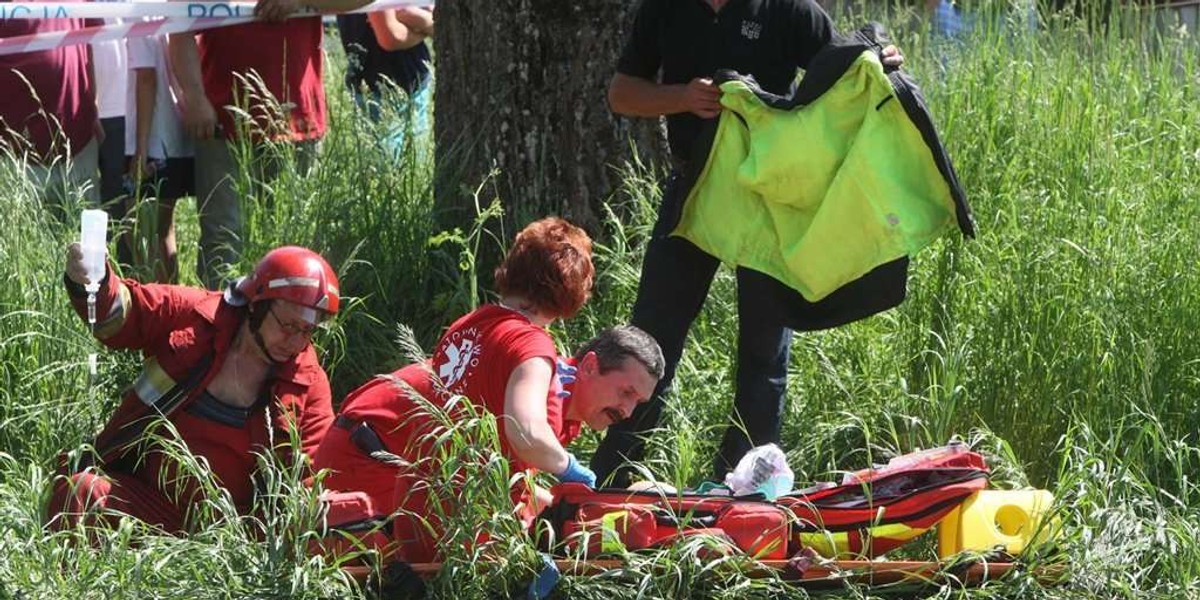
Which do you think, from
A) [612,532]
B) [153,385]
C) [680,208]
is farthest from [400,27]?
[612,532]

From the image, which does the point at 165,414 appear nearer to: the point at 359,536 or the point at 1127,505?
the point at 359,536

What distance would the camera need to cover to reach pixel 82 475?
16.3 feet

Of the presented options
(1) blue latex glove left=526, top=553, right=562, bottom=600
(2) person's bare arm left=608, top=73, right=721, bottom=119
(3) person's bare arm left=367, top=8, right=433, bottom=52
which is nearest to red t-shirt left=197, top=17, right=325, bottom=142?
(3) person's bare arm left=367, top=8, right=433, bottom=52

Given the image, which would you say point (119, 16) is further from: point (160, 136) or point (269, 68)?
point (269, 68)

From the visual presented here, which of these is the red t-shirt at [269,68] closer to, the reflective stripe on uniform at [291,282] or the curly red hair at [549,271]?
the reflective stripe on uniform at [291,282]

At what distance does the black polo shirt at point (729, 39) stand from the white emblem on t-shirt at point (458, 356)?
117 cm

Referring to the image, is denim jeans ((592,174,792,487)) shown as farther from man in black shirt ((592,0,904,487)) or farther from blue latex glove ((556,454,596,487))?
blue latex glove ((556,454,596,487))

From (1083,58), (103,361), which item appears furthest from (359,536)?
(1083,58)

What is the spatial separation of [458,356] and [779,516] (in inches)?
35.7

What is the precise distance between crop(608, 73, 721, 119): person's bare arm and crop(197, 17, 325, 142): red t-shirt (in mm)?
1725

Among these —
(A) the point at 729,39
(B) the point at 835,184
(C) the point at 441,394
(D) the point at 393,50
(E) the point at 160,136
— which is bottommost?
(C) the point at 441,394

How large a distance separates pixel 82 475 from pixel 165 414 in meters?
0.27

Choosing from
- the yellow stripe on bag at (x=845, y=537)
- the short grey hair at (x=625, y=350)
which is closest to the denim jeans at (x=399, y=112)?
the short grey hair at (x=625, y=350)

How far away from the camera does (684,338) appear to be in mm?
5531
